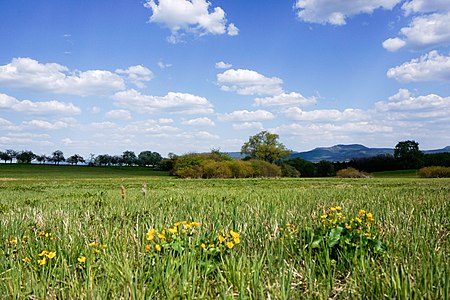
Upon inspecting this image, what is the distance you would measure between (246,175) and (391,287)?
64882 millimetres

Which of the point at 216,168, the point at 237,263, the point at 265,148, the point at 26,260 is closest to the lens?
the point at 237,263

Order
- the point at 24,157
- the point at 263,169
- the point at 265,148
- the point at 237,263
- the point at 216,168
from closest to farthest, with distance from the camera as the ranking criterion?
the point at 237,263
the point at 216,168
the point at 263,169
the point at 265,148
the point at 24,157

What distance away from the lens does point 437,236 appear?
411 cm

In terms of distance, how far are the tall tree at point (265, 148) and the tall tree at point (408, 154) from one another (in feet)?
100

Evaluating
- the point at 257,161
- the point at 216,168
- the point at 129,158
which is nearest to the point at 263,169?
the point at 257,161

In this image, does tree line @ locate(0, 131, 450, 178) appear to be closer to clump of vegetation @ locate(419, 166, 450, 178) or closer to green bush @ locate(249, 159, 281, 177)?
green bush @ locate(249, 159, 281, 177)

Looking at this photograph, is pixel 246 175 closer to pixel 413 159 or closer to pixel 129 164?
pixel 413 159

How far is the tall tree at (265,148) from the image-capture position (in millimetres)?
93938

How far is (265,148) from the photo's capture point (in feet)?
310

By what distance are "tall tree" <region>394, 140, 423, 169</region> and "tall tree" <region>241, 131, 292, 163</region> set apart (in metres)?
30.5

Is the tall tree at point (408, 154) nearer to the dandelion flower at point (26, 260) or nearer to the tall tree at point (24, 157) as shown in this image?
the dandelion flower at point (26, 260)

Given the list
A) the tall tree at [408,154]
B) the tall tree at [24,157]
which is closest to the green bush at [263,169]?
the tall tree at [408,154]

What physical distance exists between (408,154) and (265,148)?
39.1 metres

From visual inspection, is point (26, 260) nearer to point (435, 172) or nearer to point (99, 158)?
point (435, 172)
